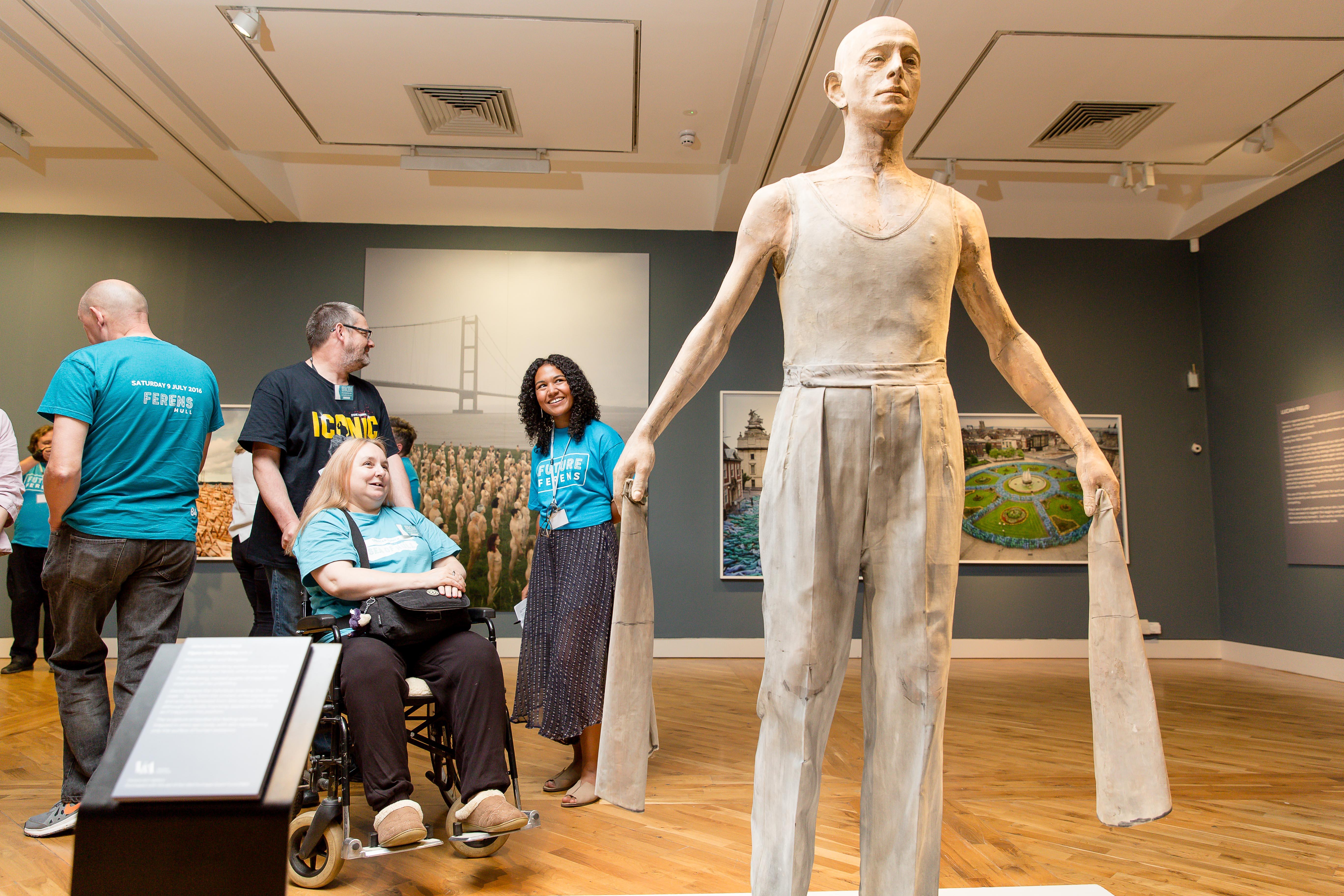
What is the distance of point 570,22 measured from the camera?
5148 millimetres

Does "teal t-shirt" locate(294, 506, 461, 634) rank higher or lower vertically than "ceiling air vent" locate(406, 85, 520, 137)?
lower

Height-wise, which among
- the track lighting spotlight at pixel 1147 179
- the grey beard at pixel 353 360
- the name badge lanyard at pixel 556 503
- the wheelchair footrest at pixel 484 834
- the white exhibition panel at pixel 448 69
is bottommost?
the wheelchair footrest at pixel 484 834

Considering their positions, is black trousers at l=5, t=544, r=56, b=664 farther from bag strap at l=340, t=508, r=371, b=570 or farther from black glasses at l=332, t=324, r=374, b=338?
bag strap at l=340, t=508, r=371, b=570

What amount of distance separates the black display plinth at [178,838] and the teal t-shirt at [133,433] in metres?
1.90

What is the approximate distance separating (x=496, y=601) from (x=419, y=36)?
15.1ft

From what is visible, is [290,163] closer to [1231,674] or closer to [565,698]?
[565,698]

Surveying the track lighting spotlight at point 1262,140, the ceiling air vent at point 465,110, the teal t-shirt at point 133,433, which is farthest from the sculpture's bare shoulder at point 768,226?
the track lighting spotlight at point 1262,140

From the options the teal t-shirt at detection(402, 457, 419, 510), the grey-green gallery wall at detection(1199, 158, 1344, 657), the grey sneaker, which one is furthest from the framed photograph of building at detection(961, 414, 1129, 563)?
the grey sneaker

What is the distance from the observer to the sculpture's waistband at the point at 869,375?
1.76 meters

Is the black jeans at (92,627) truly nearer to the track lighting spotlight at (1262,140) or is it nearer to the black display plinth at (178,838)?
the black display plinth at (178,838)

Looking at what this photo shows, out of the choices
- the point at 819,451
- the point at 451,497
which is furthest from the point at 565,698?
the point at 451,497

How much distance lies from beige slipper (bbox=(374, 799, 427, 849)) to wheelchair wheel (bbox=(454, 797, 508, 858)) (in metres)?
0.23

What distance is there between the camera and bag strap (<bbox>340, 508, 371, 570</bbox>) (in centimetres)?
284

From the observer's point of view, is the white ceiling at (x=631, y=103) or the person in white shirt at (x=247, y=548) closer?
the person in white shirt at (x=247, y=548)
